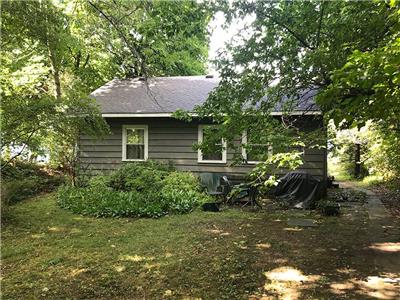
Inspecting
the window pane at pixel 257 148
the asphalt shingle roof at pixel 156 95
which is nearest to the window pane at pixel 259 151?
the window pane at pixel 257 148

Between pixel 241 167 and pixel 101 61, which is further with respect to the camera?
pixel 101 61

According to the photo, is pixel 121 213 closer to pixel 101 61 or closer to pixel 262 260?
pixel 262 260

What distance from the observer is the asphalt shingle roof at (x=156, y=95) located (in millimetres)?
12906

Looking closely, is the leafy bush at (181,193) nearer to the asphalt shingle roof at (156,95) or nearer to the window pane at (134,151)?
the window pane at (134,151)

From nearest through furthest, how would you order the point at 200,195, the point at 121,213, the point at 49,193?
the point at 121,213
the point at 200,195
the point at 49,193

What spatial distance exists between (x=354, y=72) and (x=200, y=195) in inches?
289

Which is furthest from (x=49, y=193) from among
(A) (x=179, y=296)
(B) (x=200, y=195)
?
(A) (x=179, y=296)

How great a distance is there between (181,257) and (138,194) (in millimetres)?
4836

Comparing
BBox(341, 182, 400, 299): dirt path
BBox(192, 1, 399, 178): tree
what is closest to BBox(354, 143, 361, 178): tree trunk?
BBox(341, 182, 400, 299): dirt path

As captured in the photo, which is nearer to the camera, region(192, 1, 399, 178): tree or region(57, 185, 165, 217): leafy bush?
region(192, 1, 399, 178): tree

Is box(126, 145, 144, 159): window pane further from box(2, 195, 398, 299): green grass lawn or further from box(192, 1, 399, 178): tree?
box(192, 1, 399, 178): tree

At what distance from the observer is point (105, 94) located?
1467 cm

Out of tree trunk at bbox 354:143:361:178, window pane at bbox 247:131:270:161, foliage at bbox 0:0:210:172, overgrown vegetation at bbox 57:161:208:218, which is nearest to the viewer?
window pane at bbox 247:131:270:161

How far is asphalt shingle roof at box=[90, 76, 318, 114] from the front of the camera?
1291 centimetres
